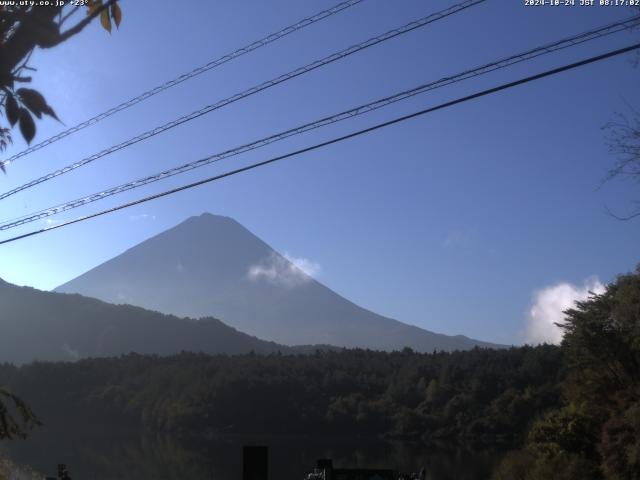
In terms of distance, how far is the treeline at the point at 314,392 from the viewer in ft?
253

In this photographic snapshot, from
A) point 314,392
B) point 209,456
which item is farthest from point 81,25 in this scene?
point 314,392

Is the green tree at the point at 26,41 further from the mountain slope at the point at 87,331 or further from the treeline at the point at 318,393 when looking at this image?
the mountain slope at the point at 87,331

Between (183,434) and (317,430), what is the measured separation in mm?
16884

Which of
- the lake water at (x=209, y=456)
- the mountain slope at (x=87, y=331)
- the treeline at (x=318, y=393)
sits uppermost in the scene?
the mountain slope at (x=87, y=331)

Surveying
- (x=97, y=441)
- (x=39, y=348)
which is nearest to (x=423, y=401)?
(x=97, y=441)

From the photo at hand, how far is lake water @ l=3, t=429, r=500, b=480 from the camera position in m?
54.6

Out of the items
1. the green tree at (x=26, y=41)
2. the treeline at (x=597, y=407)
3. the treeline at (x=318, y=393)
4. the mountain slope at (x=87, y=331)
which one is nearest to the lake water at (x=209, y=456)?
the treeline at (x=318, y=393)

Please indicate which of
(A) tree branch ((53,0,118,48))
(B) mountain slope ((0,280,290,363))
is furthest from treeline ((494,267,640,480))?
(B) mountain slope ((0,280,290,363))

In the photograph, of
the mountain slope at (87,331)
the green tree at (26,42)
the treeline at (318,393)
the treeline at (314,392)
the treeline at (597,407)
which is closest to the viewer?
the green tree at (26,42)

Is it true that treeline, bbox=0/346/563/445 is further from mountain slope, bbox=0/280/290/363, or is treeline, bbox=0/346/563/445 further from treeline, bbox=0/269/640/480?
mountain slope, bbox=0/280/290/363

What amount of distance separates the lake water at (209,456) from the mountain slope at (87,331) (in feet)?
304

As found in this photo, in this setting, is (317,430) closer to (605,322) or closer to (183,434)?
(183,434)

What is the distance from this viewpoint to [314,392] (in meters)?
94.4

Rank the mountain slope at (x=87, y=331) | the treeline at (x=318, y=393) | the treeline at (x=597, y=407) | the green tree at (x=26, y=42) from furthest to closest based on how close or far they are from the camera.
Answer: the mountain slope at (x=87, y=331)
the treeline at (x=318, y=393)
the treeline at (x=597, y=407)
the green tree at (x=26, y=42)
